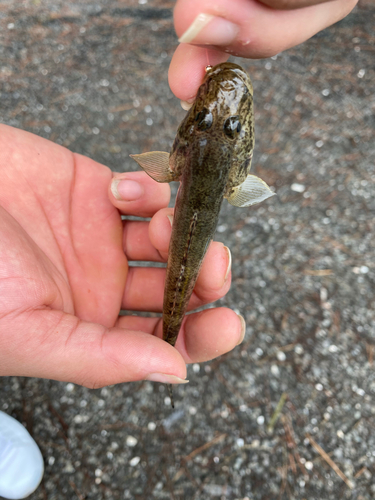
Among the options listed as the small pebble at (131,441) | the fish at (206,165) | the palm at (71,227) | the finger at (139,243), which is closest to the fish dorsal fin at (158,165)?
the fish at (206,165)

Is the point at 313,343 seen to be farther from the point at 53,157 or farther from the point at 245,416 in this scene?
the point at 53,157

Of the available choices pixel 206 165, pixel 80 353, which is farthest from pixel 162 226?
pixel 80 353

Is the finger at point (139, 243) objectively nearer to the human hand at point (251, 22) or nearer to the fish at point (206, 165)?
the fish at point (206, 165)

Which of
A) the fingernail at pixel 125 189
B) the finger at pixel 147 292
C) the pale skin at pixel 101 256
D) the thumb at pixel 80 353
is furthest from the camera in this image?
the finger at pixel 147 292

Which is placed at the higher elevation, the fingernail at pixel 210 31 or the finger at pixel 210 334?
the fingernail at pixel 210 31

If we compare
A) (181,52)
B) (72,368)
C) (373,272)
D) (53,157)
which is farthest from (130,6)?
(72,368)

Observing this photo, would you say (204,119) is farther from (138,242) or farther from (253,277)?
(253,277)

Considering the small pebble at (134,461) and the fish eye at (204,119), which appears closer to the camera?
the fish eye at (204,119)

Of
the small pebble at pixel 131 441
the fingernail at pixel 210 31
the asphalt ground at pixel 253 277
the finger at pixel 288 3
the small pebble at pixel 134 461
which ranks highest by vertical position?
the finger at pixel 288 3

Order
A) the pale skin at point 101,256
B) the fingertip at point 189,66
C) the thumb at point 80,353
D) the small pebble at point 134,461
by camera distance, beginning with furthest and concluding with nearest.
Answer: the small pebble at point 134,461
the fingertip at point 189,66
the thumb at point 80,353
the pale skin at point 101,256
